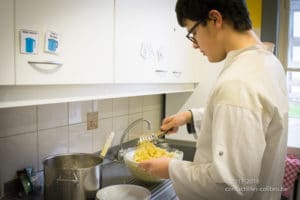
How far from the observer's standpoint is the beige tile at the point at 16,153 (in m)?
1.16

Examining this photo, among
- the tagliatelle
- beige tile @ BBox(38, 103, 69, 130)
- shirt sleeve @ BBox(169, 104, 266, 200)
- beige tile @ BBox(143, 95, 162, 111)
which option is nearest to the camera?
shirt sleeve @ BBox(169, 104, 266, 200)

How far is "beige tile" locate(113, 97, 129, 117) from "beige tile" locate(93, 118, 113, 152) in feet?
0.22

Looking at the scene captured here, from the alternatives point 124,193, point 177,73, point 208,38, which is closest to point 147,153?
point 124,193

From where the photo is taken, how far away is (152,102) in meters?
2.14

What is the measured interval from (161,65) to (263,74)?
0.77 m

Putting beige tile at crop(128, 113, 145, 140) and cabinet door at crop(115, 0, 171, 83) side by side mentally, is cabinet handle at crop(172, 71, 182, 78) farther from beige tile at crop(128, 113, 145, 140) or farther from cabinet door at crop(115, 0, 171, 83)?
beige tile at crop(128, 113, 145, 140)

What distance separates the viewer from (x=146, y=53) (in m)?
1.36

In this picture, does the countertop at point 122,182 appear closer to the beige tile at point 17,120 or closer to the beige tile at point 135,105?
the beige tile at point 17,120

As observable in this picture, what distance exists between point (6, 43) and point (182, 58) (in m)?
1.15

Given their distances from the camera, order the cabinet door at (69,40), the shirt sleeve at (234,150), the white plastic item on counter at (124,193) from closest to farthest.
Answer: the shirt sleeve at (234,150)
the cabinet door at (69,40)
the white plastic item on counter at (124,193)

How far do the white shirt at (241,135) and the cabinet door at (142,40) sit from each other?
1.56ft

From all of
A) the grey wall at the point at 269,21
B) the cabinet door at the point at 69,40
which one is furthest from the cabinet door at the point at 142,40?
the grey wall at the point at 269,21

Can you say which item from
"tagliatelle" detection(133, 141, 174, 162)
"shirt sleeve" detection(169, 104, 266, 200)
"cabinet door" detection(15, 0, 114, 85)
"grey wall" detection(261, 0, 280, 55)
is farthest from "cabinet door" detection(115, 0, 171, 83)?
"grey wall" detection(261, 0, 280, 55)

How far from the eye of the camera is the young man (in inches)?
28.3
